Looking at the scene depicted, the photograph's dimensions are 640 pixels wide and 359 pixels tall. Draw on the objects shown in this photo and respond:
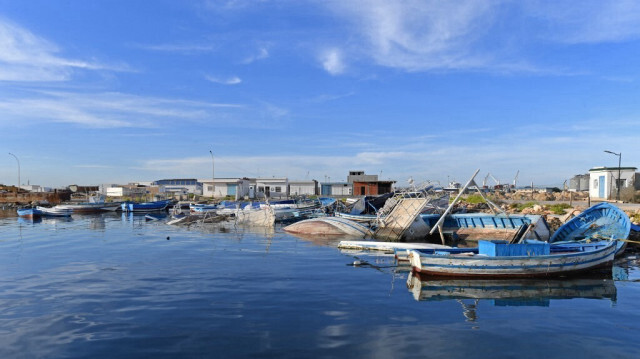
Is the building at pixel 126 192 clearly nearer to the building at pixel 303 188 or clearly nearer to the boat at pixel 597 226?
the building at pixel 303 188

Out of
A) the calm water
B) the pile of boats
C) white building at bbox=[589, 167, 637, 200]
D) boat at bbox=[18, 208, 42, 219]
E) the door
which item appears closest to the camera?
the calm water

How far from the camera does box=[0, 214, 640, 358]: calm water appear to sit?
9.53 metres

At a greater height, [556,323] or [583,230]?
[583,230]

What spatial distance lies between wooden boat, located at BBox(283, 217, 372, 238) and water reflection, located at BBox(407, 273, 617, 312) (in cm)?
1443

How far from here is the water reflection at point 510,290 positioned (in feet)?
45.8

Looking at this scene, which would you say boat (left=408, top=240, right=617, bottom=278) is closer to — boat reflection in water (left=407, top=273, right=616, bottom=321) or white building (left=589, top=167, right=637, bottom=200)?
boat reflection in water (left=407, top=273, right=616, bottom=321)

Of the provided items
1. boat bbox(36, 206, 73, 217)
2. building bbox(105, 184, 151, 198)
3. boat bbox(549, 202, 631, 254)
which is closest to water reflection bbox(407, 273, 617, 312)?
boat bbox(549, 202, 631, 254)

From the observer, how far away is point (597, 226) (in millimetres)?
22469

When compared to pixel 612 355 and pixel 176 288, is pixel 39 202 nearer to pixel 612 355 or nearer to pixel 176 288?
pixel 176 288

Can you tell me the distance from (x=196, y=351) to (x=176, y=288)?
6.46m

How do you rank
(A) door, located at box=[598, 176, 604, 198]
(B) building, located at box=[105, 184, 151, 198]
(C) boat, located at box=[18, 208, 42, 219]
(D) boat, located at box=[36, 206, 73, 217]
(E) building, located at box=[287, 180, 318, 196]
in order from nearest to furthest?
(A) door, located at box=[598, 176, 604, 198], (C) boat, located at box=[18, 208, 42, 219], (D) boat, located at box=[36, 206, 73, 217], (E) building, located at box=[287, 180, 318, 196], (B) building, located at box=[105, 184, 151, 198]

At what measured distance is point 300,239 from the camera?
3027 cm

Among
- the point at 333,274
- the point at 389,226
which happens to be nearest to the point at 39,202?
the point at 389,226

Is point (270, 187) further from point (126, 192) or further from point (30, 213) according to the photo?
point (30, 213)
